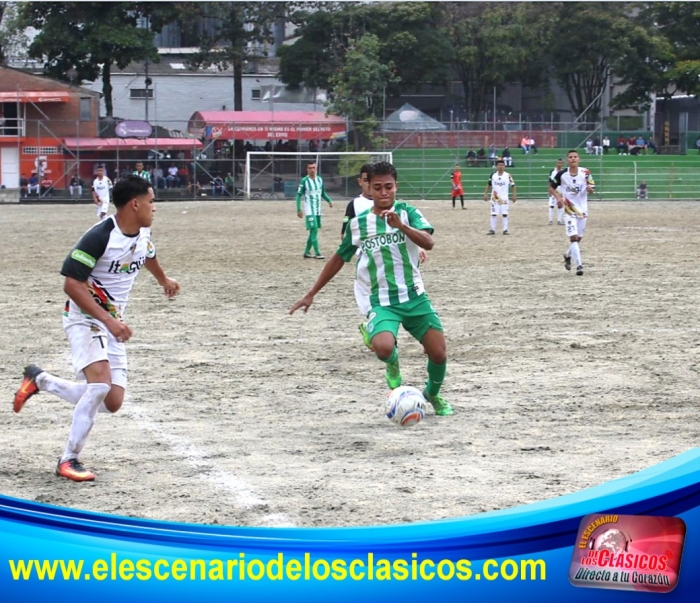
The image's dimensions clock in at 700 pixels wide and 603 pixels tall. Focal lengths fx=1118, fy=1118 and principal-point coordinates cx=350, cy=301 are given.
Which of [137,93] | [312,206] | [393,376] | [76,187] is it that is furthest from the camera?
[137,93]

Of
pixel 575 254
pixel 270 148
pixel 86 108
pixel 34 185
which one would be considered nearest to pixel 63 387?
pixel 575 254

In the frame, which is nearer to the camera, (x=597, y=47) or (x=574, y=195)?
(x=574, y=195)

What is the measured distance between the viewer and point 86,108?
57.6 meters

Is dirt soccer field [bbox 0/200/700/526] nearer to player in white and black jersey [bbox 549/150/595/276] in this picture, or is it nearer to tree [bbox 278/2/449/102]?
player in white and black jersey [bbox 549/150/595/276]

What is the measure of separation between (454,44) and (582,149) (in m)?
16.2

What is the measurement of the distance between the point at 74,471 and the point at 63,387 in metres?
0.59

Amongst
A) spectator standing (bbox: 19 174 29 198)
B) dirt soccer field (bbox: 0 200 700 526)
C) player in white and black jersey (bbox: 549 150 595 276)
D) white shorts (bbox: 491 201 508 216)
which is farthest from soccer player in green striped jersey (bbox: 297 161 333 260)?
spectator standing (bbox: 19 174 29 198)

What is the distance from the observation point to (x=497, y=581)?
2.69 meters

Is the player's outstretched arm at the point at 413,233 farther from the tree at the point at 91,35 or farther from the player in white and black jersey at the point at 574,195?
the tree at the point at 91,35

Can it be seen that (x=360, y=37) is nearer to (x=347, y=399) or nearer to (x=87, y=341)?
(x=347, y=399)

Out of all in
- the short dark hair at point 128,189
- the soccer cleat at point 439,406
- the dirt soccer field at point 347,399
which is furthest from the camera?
the soccer cleat at point 439,406

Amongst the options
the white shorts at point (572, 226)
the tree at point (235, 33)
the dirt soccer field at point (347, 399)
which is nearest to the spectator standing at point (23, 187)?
the tree at point (235, 33)

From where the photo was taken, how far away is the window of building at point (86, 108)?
57188 mm

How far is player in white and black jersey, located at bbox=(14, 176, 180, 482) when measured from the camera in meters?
6.43
